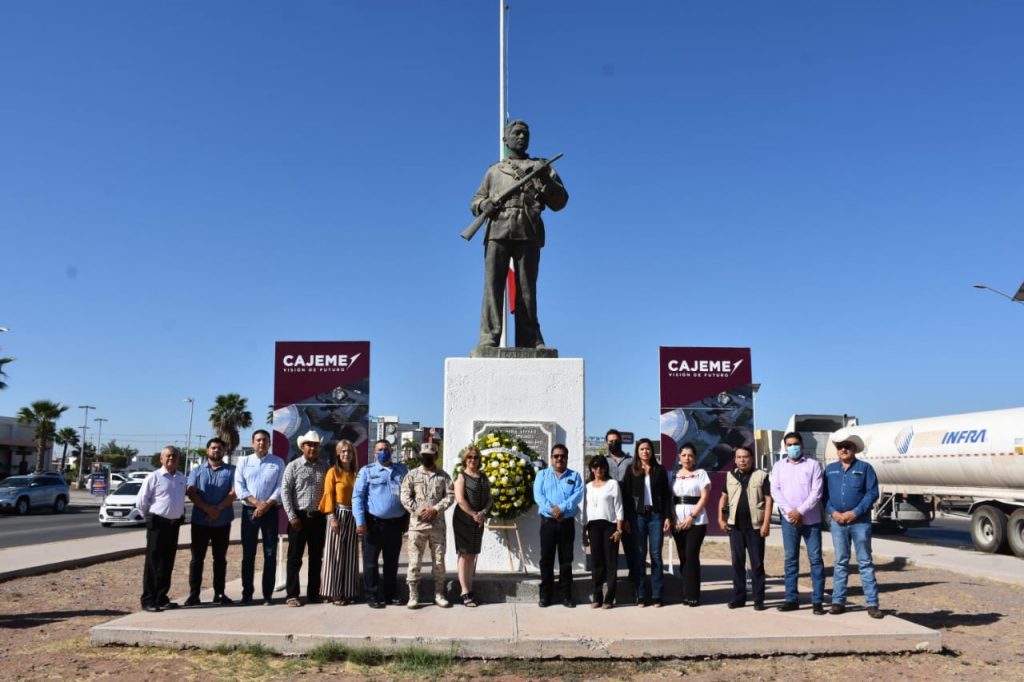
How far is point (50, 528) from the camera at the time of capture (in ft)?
68.7

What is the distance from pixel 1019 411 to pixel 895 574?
554 cm

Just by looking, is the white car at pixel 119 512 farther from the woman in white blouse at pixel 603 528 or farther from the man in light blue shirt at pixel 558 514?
the woman in white blouse at pixel 603 528

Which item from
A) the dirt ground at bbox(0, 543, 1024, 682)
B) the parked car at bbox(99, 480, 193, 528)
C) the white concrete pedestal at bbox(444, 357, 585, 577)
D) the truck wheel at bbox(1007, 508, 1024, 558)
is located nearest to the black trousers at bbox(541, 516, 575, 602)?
the white concrete pedestal at bbox(444, 357, 585, 577)

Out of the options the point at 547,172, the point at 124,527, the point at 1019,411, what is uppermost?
the point at 547,172

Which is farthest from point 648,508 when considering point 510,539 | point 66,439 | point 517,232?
point 66,439

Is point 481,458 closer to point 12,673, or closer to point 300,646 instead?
point 300,646

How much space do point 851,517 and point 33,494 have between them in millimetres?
28004

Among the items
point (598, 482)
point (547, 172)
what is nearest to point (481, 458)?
point (598, 482)

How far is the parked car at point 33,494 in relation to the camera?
26609 mm

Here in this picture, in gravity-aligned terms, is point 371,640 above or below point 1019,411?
below

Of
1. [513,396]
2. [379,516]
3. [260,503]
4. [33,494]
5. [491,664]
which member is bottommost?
[491,664]

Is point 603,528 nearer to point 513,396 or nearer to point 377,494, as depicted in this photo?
point 513,396

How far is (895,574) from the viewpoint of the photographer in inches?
475

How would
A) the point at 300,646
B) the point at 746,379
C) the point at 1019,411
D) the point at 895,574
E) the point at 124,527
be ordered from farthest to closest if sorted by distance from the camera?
the point at 124,527, the point at 1019,411, the point at 746,379, the point at 895,574, the point at 300,646
